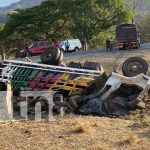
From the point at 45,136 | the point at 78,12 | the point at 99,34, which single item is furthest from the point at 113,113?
the point at 99,34

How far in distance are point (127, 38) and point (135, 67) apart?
22.3 meters

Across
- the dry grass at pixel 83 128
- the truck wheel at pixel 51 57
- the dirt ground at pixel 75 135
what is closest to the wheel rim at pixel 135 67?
the truck wheel at pixel 51 57

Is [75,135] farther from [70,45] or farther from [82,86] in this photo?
[70,45]

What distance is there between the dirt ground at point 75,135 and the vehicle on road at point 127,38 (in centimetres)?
2778

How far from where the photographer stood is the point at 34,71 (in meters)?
16.2

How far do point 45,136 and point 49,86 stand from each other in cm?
593

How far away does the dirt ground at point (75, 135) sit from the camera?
908 centimetres

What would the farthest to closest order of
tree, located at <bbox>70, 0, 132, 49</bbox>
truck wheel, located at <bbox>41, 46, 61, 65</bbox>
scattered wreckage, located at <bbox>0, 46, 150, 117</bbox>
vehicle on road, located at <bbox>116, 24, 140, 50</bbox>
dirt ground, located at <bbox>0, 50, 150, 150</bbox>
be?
tree, located at <bbox>70, 0, 132, 49</bbox> < vehicle on road, located at <bbox>116, 24, 140, 50</bbox> < truck wheel, located at <bbox>41, 46, 61, 65</bbox> < scattered wreckage, located at <bbox>0, 46, 150, 117</bbox> < dirt ground, located at <bbox>0, 50, 150, 150</bbox>

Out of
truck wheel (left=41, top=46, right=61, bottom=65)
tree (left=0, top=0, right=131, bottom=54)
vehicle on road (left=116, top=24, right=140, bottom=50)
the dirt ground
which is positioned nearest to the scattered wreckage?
truck wheel (left=41, top=46, right=61, bottom=65)

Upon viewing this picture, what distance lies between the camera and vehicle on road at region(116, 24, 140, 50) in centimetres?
3941

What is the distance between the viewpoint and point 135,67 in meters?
17.5

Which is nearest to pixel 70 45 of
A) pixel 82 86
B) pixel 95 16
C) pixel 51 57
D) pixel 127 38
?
pixel 127 38

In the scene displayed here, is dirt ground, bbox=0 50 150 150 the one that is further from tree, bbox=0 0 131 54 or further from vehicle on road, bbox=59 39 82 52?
tree, bbox=0 0 131 54

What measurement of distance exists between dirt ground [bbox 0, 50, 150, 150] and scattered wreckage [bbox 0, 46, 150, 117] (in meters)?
2.01
